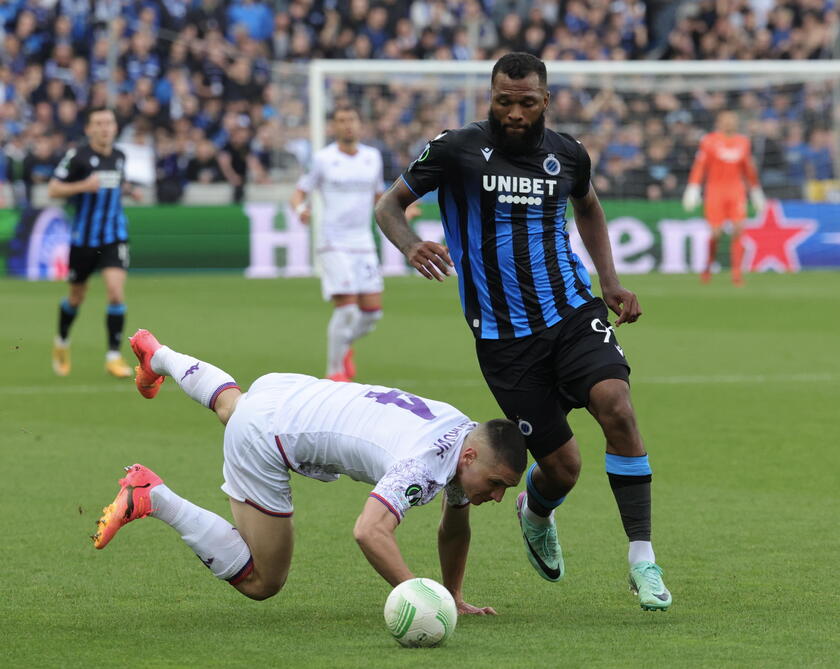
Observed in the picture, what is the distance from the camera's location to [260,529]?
5.56 m

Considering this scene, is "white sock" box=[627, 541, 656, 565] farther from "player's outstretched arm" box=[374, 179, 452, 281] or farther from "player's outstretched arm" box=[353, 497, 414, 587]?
"player's outstretched arm" box=[374, 179, 452, 281]

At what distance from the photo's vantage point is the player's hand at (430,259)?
18.5ft

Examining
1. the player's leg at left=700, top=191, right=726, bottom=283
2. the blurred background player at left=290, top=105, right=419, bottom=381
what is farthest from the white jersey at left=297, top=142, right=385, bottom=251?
the player's leg at left=700, top=191, right=726, bottom=283

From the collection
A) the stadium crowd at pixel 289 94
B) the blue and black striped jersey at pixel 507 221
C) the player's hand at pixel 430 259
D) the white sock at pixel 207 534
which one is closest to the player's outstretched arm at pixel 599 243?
the blue and black striped jersey at pixel 507 221

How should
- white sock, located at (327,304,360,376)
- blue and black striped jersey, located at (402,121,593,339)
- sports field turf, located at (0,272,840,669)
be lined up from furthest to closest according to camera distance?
white sock, located at (327,304,360,376), blue and black striped jersey, located at (402,121,593,339), sports field turf, located at (0,272,840,669)

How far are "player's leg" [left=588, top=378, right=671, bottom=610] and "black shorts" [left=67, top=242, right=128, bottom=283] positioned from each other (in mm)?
8142

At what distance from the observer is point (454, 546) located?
5691 millimetres

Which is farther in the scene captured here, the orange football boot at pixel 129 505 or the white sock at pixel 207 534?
the white sock at pixel 207 534

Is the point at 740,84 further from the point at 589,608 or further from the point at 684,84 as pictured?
the point at 589,608

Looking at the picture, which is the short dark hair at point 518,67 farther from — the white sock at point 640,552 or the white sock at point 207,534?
the white sock at point 207,534

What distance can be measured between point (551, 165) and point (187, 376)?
5.48ft

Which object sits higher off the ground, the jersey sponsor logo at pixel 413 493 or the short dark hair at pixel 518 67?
the short dark hair at pixel 518 67

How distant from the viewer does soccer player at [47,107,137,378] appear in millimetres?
13133

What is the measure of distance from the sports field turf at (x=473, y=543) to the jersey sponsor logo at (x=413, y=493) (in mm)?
477
